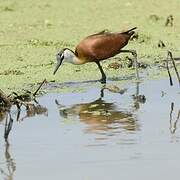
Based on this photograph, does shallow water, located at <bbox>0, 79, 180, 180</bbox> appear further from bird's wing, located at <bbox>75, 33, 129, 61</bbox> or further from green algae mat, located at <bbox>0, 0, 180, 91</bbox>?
green algae mat, located at <bbox>0, 0, 180, 91</bbox>

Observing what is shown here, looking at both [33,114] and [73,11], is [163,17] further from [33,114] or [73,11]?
[33,114]

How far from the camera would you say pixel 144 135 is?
746cm

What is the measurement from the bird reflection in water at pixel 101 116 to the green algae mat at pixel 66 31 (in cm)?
138

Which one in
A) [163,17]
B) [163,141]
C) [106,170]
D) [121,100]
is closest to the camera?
[106,170]

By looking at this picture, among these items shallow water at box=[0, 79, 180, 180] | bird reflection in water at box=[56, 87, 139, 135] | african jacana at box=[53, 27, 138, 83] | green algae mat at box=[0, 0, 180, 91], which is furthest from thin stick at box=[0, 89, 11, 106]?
african jacana at box=[53, 27, 138, 83]

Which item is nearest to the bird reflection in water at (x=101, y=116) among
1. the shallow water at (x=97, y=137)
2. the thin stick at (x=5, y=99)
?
the shallow water at (x=97, y=137)

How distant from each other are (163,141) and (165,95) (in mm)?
2191

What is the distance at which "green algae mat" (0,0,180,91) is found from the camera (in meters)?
11.2

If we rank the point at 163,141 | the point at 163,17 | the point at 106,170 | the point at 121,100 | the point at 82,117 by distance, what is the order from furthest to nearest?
the point at 163,17 < the point at 121,100 < the point at 82,117 < the point at 163,141 < the point at 106,170

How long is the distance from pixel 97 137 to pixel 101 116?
1.02 metres

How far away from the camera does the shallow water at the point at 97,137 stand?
6.34 metres

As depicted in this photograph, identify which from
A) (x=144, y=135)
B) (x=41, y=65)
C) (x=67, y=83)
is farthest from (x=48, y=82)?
(x=144, y=135)

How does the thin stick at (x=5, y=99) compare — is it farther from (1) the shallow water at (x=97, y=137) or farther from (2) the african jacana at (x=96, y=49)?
(2) the african jacana at (x=96, y=49)

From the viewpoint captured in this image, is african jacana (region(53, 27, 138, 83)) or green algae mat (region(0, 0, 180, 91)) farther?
green algae mat (region(0, 0, 180, 91))
